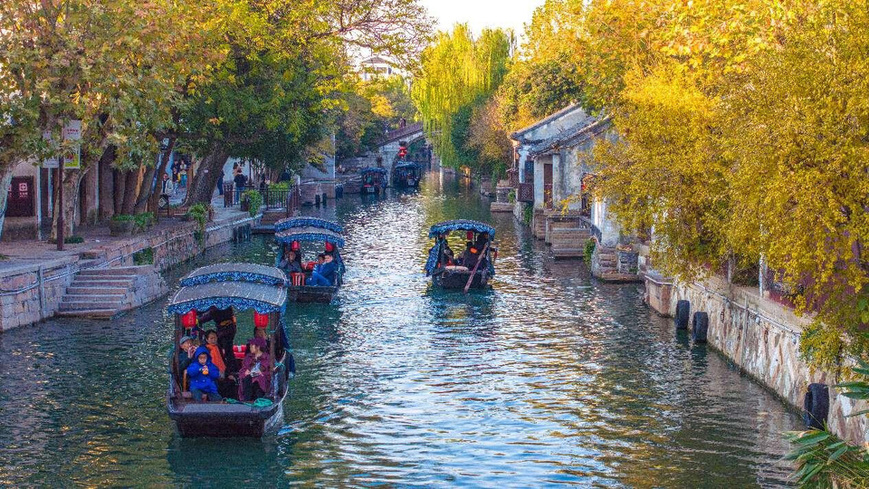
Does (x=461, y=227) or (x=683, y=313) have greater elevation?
(x=461, y=227)

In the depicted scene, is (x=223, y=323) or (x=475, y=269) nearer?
(x=223, y=323)

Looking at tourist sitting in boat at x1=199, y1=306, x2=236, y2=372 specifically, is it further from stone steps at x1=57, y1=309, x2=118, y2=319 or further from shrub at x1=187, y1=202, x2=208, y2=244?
shrub at x1=187, y1=202, x2=208, y2=244

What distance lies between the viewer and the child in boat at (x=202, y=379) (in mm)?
18344

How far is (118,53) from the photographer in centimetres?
2827

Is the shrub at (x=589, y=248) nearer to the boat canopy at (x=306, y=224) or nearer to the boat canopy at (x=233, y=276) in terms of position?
the boat canopy at (x=306, y=224)

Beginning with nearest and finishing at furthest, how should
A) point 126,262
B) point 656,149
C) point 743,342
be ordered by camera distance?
point 743,342
point 656,149
point 126,262

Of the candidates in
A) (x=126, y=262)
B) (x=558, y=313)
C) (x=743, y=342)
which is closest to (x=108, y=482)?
(x=743, y=342)

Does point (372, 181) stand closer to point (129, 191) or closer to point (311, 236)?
point (129, 191)

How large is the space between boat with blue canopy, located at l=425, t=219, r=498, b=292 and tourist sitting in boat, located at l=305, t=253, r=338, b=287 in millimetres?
3686

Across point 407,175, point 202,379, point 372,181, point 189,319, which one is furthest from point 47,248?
point 407,175

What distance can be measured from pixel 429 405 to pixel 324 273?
1268cm

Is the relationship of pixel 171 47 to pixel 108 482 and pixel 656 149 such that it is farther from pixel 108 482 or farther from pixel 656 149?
pixel 108 482

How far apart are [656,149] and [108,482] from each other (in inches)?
574

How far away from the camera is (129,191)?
42312 mm
